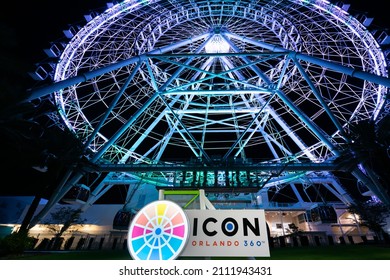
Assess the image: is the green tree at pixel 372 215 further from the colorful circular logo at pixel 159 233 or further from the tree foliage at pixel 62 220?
the tree foliage at pixel 62 220

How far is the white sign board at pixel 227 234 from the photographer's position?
5246mm

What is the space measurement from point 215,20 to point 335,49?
13923 mm

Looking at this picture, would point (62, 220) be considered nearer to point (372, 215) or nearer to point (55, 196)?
point (55, 196)

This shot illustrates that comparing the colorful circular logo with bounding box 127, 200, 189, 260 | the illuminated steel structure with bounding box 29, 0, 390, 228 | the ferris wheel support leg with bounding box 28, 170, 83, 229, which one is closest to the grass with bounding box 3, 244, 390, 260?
the ferris wheel support leg with bounding box 28, 170, 83, 229

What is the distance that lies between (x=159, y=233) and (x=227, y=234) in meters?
1.52

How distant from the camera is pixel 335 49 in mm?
26172

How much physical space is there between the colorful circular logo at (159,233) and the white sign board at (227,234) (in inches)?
10.7

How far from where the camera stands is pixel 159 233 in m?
5.23

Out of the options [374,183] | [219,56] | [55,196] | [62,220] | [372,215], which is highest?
[219,56]

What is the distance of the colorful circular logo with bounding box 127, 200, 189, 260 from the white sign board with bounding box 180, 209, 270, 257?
0.89 ft

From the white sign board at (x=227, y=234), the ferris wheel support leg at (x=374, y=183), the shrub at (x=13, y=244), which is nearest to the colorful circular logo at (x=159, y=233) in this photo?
the white sign board at (x=227, y=234)

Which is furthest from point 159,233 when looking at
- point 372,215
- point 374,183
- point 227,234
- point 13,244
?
point 372,215
